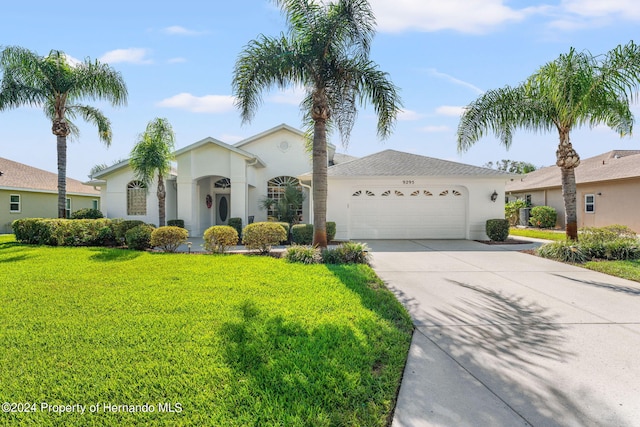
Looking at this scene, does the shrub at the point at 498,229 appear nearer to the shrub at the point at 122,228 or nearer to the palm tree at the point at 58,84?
the shrub at the point at 122,228

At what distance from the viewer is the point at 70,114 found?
16.4 m

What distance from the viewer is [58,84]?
46.8 ft

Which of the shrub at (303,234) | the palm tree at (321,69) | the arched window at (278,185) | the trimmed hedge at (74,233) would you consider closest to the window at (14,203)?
the trimmed hedge at (74,233)

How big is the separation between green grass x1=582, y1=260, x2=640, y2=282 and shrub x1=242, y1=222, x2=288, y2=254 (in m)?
8.84

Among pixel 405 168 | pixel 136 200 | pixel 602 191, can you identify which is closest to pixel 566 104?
pixel 405 168

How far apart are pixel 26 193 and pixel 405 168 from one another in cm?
2384

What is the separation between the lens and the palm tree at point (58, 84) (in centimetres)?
1392

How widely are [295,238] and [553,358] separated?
1034cm

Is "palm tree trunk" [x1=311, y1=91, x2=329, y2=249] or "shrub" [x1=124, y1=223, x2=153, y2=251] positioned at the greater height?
"palm tree trunk" [x1=311, y1=91, x2=329, y2=249]

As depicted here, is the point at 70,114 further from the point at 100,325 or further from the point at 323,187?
the point at 100,325

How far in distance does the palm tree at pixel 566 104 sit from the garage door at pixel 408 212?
3360mm

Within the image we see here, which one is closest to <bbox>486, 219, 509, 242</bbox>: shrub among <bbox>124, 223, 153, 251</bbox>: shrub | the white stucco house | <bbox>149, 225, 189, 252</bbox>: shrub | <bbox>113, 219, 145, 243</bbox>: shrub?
the white stucco house

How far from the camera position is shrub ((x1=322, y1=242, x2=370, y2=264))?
9156 millimetres

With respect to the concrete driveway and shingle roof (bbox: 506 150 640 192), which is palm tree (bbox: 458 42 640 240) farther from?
→ the concrete driveway
